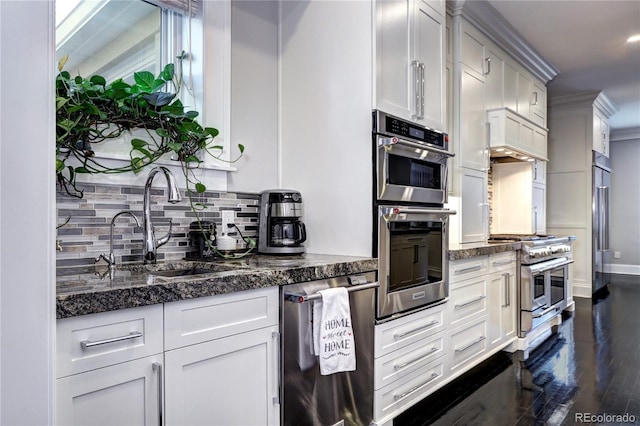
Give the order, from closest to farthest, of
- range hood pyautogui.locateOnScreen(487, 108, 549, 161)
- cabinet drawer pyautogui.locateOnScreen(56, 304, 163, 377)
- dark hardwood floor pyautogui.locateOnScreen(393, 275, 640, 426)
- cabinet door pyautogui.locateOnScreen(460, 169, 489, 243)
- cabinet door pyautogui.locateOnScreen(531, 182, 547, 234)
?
cabinet drawer pyautogui.locateOnScreen(56, 304, 163, 377)
dark hardwood floor pyautogui.locateOnScreen(393, 275, 640, 426)
cabinet door pyautogui.locateOnScreen(460, 169, 489, 243)
range hood pyautogui.locateOnScreen(487, 108, 549, 161)
cabinet door pyautogui.locateOnScreen(531, 182, 547, 234)

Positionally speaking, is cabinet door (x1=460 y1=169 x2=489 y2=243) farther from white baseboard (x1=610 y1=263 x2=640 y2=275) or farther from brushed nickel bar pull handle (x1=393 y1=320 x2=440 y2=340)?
white baseboard (x1=610 y1=263 x2=640 y2=275)

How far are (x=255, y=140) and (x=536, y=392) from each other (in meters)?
2.29

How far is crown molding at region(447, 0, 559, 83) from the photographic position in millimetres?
3445

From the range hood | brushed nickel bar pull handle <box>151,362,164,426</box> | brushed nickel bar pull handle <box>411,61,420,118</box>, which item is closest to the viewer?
brushed nickel bar pull handle <box>151,362,164,426</box>

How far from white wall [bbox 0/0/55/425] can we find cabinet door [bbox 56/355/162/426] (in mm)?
250

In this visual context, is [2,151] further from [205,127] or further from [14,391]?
[205,127]

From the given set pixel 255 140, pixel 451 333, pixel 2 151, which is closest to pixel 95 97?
pixel 255 140

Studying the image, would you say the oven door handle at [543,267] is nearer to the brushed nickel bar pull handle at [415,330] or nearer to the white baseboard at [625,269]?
the brushed nickel bar pull handle at [415,330]

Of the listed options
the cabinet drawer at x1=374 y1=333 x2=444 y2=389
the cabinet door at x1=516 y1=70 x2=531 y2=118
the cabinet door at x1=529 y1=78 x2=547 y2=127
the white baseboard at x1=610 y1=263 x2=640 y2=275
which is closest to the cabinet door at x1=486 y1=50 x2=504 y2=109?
the cabinet door at x1=516 y1=70 x2=531 y2=118

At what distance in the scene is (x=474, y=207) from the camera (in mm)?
3705

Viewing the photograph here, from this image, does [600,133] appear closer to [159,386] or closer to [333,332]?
[333,332]

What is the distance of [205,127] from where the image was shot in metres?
2.28

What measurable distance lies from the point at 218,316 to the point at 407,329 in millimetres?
1199

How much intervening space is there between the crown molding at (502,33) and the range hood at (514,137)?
0.65 m
